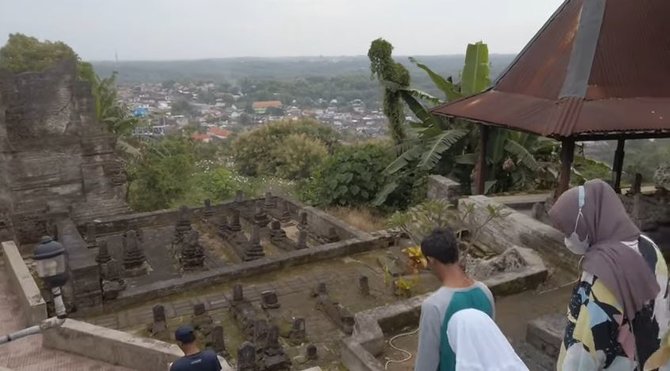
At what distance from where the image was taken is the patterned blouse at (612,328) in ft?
9.07

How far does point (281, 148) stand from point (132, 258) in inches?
713

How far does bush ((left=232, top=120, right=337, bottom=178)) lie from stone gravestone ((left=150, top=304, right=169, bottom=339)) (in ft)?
61.7

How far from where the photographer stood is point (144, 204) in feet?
53.3

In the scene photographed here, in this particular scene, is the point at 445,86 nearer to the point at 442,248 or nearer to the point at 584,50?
the point at 584,50

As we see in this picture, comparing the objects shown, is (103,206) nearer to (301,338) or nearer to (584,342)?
(301,338)

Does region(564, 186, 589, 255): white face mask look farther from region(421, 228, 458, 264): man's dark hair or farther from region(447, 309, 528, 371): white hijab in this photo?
region(447, 309, 528, 371): white hijab

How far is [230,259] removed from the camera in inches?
403

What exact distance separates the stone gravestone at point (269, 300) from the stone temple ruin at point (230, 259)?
0.06 ft

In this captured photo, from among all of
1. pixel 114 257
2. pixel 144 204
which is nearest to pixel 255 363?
pixel 114 257

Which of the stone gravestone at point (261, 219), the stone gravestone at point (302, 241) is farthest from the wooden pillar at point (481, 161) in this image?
the stone gravestone at point (261, 219)

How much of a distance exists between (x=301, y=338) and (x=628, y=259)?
15.7ft

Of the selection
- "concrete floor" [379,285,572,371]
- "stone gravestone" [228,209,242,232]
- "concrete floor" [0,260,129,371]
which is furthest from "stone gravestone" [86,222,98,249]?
"concrete floor" [379,285,572,371]

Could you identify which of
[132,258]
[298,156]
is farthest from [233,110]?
[132,258]

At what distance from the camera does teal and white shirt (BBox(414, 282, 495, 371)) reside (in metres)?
2.63
